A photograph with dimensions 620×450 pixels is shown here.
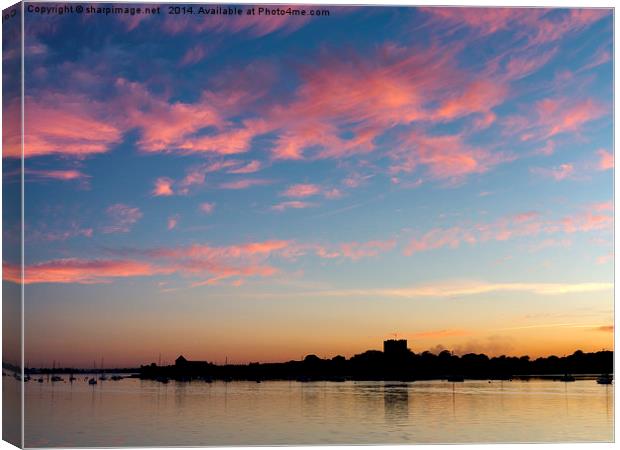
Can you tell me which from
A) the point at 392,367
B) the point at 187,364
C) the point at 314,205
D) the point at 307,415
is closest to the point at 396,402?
the point at 392,367

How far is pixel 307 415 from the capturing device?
14.8 meters

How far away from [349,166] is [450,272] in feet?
5.63

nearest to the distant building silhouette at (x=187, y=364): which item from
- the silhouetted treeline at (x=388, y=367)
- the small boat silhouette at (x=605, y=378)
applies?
the silhouetted treeline at (x=388, y=367)

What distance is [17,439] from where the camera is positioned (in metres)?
13.9

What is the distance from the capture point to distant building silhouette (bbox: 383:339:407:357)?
15469mm

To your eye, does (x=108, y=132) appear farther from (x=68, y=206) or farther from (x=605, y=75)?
(x=605, y=75)

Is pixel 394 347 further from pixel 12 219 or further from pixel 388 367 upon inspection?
pixel 12 219

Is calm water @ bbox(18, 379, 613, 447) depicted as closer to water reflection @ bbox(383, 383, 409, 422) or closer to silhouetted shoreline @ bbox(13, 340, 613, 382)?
water reflection @ bbox(383, 383, 409, 422)

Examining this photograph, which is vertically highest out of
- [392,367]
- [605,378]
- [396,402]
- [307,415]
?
[392,367]

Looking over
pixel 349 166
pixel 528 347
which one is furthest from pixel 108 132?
pixel 528 347

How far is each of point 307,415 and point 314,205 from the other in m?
2.38

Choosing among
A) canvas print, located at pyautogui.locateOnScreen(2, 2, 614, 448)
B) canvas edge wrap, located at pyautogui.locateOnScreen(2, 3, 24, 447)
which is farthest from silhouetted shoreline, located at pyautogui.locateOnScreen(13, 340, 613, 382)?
canvas edge wrap, located at pyautogui.locateOnScreen(2, 3, 24, 447)

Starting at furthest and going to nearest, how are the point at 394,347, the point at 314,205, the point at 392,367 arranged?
the point at 392,367 → the point at 394,347 → the point at 314,205

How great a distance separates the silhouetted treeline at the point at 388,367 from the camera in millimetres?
15688
